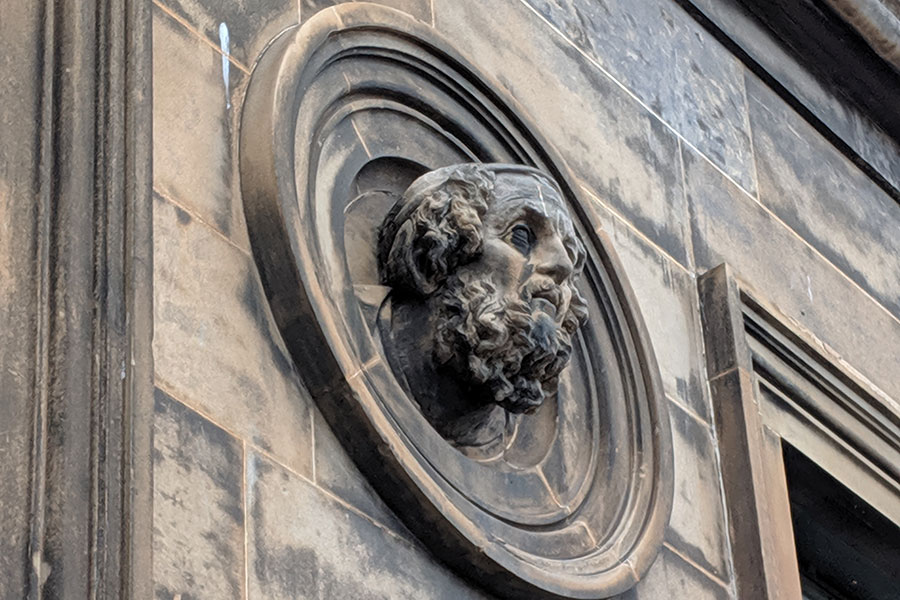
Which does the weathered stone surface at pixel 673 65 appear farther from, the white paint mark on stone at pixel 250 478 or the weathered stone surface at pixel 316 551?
the white paint mark on stone at pixel 250 478

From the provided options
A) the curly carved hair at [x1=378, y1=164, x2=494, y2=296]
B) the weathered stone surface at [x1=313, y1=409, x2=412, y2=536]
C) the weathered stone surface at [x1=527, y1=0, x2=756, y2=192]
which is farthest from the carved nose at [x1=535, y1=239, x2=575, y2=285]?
the weathered stone surface at [x1=527, y1=0, x2=756, y2=192]

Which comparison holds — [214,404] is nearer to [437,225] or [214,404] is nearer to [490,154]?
[437,225]

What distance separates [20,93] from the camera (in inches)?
162

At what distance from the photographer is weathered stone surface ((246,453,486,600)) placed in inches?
165

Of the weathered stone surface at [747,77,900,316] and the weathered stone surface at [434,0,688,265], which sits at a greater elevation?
the weathered stone surface at [747,77,900,316]

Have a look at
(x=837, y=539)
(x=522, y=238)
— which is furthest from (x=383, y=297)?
(x=837, y=539)

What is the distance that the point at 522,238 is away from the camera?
5016mm

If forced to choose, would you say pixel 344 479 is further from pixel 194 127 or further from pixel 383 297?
pixel 194 127

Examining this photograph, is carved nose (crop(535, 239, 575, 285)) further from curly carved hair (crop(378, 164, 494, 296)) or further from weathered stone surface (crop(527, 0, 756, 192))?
weathered stone surface (crop(527, 0, 756, 192))

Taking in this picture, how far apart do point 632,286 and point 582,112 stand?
510 mm

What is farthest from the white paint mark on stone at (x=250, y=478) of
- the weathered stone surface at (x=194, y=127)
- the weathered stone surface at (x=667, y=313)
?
the weathered stone surface at (x=667, y=313)

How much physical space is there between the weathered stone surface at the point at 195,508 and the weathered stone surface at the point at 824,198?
2962 mm

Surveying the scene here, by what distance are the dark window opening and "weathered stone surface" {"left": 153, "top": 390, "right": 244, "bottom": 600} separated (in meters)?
2.50

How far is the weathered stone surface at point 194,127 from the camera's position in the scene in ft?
14.7
